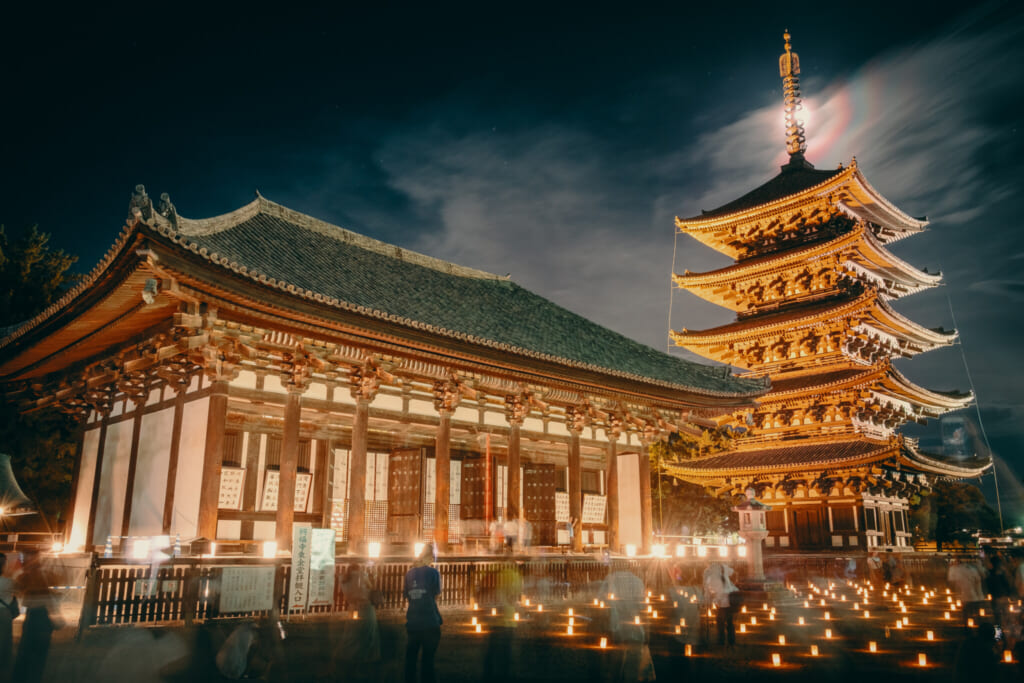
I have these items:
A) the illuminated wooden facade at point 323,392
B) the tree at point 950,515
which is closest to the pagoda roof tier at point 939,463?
the illuminated wooden facade at point 323,392

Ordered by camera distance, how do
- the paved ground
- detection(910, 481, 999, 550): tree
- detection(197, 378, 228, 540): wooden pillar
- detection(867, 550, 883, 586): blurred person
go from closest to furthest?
the paved ground → detection(197, 378, 228, 540): wooden pillar → detection(867, 550, 883, 586): blurred person → detection(910, 481, 999, 550): tree

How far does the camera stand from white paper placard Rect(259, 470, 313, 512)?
60.2 feet

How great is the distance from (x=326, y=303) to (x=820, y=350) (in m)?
23.8

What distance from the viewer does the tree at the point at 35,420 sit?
22.9 metres

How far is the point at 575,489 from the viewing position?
2162cm

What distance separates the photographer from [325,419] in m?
19.0

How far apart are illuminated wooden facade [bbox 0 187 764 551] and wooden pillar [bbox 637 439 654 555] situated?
76 millimetres

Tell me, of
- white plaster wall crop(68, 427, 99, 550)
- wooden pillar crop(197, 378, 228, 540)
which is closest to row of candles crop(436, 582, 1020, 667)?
wooden pillar crop(197, 378, 228, 540)

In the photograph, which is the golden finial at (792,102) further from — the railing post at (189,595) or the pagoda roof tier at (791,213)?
the railing post at (189,595)

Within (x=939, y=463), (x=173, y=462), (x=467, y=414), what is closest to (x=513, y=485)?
(x=467, y=414)

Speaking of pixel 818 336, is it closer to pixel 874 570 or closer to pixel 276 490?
pixel 874 570

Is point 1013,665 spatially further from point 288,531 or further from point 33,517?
point 33,517

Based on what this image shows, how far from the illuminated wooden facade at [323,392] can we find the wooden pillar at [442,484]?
6cm

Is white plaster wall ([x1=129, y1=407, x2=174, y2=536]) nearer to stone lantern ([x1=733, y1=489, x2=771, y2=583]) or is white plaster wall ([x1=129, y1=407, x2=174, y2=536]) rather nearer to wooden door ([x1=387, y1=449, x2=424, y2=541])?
wooden door ([x1=387, y1=449, x2=424, y2=541])
